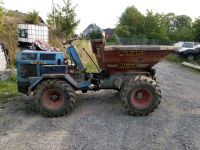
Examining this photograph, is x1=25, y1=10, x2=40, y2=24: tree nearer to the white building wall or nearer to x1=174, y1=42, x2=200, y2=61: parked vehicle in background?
the white building wall

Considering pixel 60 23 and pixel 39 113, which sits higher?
pixel 60 23

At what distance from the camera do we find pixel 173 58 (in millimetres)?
28922

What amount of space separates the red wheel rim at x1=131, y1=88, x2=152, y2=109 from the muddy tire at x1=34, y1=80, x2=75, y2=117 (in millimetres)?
1478

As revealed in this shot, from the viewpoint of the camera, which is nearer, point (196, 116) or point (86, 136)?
point (86, 136)

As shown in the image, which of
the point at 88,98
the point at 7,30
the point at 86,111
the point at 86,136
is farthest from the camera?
the point at 7,30

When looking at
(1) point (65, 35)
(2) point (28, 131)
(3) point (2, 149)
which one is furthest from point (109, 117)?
(1) point (65, 35)

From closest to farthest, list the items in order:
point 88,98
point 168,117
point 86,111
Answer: point 168,117
point 86,111
point 88,98

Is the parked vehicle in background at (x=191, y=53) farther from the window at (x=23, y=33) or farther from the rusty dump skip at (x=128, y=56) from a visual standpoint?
the rusty dump skip at (x=128, y=56)

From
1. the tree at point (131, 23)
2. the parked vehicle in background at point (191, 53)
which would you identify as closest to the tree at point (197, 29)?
the parked vehicle in background at point (191, 53)

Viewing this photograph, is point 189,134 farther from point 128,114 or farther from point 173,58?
point 173,58

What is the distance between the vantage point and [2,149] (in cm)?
667

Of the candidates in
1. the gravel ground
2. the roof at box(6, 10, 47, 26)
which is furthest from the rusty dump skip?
the roof at box(6, 10, 47, 26)

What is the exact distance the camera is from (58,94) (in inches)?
350

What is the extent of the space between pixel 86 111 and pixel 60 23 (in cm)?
1382
